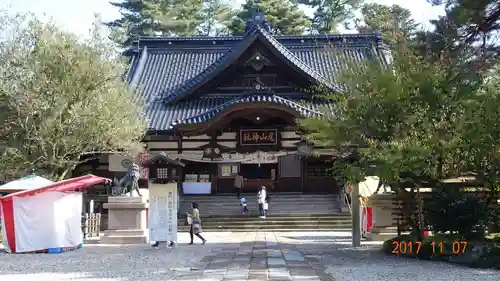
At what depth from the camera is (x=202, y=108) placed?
27156 mm

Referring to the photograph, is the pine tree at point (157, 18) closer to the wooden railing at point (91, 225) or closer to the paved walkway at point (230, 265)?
the wooden railing at point (91, 225)

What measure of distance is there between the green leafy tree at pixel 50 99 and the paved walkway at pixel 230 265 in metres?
4.75

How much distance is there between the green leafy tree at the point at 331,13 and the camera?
46.3 meters

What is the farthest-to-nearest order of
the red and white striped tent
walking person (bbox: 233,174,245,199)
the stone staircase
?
walking person (bbox: 233,174,245,199)
the stone staircase
the red and white striped tent

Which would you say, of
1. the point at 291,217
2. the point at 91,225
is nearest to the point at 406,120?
the point at 291,217

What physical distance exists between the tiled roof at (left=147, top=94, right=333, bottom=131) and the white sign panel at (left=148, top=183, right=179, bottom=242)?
8049 mm

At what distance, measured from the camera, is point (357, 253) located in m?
14.2

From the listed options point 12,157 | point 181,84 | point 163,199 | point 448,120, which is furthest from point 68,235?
point 181,84

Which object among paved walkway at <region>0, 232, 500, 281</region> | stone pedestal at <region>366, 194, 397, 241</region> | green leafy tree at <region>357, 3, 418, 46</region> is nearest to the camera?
paved walkway at <region>0, 232, 500, 281</region>

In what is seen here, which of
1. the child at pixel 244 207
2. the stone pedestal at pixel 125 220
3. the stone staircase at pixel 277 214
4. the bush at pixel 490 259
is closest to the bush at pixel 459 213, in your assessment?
the bush at pixel 490 259

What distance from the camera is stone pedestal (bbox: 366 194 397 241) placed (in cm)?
1655

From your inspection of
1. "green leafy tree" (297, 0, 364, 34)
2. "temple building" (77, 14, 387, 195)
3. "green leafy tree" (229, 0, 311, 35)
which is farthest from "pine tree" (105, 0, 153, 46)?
"temple building" (77, 14, 387, 195)

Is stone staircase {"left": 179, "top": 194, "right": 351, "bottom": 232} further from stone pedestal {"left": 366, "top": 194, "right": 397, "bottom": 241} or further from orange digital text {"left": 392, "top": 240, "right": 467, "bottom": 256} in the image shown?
orange digital text {"left": 392, "top": 240, "right": 467, "bottom": 256}

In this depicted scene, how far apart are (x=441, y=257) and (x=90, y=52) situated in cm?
1343
